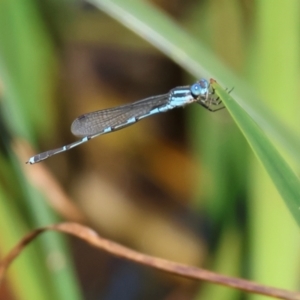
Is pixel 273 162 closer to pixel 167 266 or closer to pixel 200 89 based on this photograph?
pixel 167 266

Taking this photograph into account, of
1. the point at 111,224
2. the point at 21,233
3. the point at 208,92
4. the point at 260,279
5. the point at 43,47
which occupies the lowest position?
the point at 260,279

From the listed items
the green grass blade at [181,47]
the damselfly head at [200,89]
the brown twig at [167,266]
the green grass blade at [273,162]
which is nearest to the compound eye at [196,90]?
the damselfly head at [200,89]

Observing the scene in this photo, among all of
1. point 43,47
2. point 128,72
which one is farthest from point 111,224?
point 43,47

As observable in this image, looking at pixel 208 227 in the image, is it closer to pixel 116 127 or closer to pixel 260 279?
pixel 116 127

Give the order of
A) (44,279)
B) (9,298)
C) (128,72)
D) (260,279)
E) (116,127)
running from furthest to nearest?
(128,72), (9,298), (116,127), (44,279), (260,279)

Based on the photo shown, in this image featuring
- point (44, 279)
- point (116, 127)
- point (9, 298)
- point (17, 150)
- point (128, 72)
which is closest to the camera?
point (44, 279)

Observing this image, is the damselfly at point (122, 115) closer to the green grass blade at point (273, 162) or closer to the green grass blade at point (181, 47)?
the green grass blade at point (181, 47)

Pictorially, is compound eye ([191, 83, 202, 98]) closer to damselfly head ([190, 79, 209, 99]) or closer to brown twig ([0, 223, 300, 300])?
damselfly head ([190, 79, 209, 99])

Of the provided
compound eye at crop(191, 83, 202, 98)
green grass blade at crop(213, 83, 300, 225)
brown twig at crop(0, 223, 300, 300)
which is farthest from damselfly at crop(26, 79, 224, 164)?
green grass blade at crop(213, 83, 300, 225)

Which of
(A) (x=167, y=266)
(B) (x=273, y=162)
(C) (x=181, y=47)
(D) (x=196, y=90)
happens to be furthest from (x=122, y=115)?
(B) (x=273, y=162)
